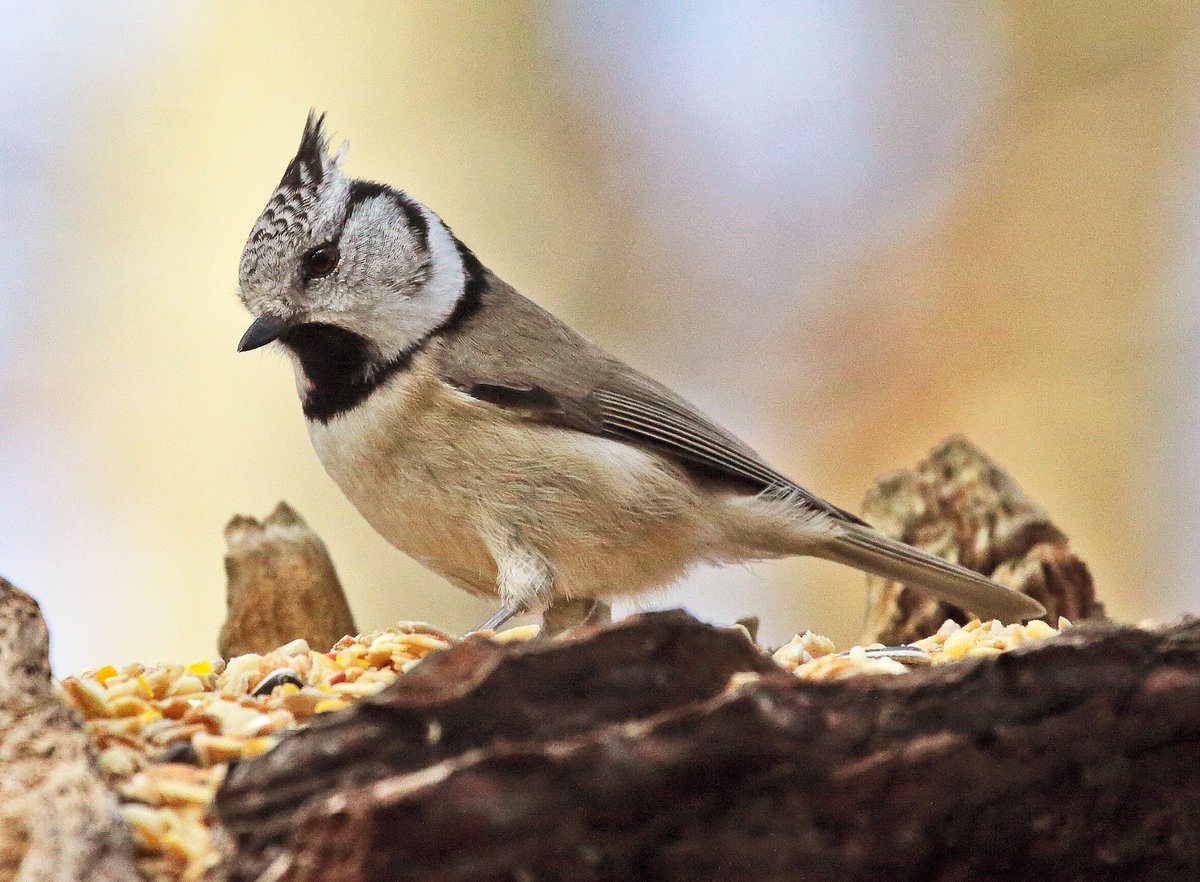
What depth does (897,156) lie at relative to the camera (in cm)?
509

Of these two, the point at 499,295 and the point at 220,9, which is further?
the point at 220,9

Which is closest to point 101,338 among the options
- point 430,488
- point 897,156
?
point 430,488

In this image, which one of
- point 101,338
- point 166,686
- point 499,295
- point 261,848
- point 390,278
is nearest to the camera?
point 261,848

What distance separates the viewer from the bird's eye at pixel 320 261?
2828 mm

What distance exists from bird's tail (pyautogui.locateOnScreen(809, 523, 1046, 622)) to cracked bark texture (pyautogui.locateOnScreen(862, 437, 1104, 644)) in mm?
121

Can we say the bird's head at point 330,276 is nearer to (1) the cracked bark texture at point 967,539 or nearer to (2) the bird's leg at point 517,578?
(2) the bird's leg at point 517,578

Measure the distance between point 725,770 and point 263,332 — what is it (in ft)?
6.04

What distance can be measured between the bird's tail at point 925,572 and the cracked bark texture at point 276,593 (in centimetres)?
120

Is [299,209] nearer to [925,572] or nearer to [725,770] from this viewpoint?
[925,572]

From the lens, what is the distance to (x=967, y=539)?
3203 millimetres

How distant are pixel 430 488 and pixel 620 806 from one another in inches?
61.5

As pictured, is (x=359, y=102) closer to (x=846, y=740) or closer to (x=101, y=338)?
(x=101, y=338)

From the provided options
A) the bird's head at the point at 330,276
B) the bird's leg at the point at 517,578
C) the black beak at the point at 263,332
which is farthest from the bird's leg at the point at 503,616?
the black beak at the point at 263,332

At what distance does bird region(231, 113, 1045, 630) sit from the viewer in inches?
106
